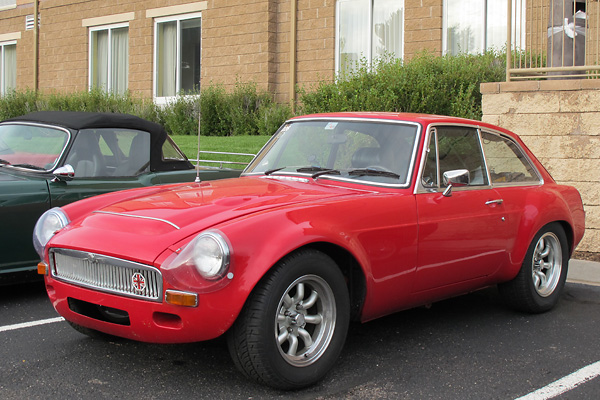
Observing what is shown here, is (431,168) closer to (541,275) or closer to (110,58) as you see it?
(541,275)

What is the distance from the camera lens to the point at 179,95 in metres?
17.0

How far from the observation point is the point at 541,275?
5.49m

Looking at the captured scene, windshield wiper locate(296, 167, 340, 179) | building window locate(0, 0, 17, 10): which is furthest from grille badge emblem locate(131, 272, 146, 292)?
building window locate(0, 0, 17, 10)

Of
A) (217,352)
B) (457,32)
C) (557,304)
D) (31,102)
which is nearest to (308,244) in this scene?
(217,352)

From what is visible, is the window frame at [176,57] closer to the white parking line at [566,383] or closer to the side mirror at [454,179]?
the side mirror at [454,179]

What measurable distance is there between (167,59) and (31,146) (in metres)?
12.0

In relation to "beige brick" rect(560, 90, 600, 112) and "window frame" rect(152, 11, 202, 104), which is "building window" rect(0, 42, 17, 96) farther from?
"beige brick" rect(560, 90, 600, 112)

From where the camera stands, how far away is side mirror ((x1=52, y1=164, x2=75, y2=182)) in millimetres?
5801

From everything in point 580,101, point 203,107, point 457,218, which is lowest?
point 457,218

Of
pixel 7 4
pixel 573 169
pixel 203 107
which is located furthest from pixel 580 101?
pixel 7 4

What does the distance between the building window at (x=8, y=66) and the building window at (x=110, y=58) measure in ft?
12.6

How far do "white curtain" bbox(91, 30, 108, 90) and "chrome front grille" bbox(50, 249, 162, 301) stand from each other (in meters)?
16.3

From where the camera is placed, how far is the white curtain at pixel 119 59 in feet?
62.0

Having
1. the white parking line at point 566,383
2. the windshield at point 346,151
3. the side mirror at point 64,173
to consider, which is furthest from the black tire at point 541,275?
the side mirror at point 64,173
